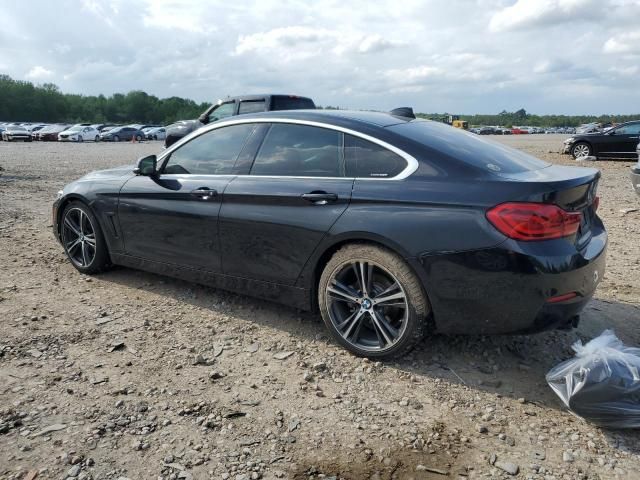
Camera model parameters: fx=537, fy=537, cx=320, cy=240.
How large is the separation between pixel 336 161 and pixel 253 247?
89 cm

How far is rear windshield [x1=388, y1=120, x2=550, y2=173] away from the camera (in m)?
3.44

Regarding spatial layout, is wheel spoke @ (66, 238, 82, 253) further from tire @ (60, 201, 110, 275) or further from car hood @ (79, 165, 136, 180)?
car hood @ (79, 165, 136, 180)

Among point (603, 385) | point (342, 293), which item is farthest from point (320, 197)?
point (603, 385)

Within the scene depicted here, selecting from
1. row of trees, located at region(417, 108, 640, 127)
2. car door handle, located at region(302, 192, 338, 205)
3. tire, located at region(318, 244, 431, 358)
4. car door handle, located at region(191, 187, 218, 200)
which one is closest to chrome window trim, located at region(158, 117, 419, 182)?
car door handle, located at region(302, 192, 338, 205)

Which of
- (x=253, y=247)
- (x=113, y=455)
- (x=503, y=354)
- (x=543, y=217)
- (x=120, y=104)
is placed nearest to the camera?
(x=113, y=455)

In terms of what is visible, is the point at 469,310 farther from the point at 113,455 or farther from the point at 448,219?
the point at 113,455

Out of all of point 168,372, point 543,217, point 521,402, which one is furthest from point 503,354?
point 168,372

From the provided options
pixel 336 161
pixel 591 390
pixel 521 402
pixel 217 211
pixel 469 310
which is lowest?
pixel 521 402

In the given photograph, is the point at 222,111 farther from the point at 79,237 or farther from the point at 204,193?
the point at 204,193

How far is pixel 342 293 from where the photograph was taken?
3.63 metres

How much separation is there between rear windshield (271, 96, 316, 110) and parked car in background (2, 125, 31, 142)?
113ft

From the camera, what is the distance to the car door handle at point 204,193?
4.20 metres

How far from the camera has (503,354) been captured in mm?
3686

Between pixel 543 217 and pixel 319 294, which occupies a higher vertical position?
pixel 543 217
